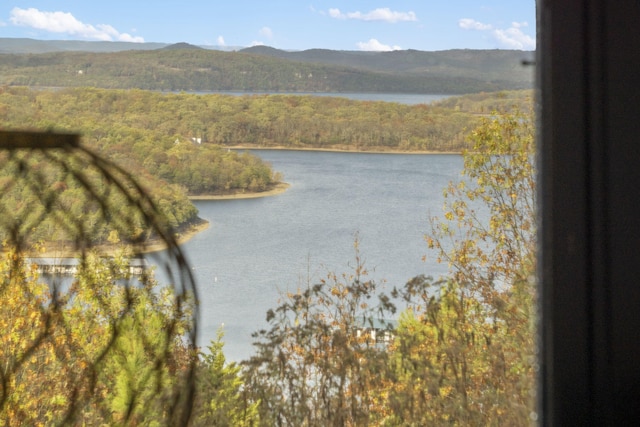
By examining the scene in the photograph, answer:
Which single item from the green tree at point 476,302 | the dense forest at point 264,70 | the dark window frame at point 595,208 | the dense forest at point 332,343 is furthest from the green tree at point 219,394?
the dark window frame at point 595,208

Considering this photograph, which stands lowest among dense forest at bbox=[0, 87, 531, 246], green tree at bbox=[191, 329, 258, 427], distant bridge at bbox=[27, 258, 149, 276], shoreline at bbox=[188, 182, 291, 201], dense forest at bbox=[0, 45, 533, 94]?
green tree at bbox=[191, 329, 258, 427]

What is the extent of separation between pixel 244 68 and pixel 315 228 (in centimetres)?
39

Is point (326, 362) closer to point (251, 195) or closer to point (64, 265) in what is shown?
point (251, 195)

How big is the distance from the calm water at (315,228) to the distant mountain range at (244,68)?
160mm

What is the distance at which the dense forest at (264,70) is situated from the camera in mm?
1359

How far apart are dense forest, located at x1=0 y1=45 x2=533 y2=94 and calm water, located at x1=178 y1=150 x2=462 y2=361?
0.52 ft

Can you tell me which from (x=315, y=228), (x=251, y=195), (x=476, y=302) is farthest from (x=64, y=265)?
(x=476, y=302)

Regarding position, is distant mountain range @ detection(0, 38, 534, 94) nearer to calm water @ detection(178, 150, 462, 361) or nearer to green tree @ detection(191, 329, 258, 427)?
calm water @ detection(178, 150, 462, 361)

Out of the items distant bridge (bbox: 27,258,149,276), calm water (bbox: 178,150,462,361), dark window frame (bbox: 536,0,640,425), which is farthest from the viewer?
calm water (bbox: 178,150,462,361)

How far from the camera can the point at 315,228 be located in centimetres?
141

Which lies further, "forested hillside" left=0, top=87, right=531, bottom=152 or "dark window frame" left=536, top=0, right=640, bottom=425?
"forested hillside" left=0, top=87, right=531, bottom=152

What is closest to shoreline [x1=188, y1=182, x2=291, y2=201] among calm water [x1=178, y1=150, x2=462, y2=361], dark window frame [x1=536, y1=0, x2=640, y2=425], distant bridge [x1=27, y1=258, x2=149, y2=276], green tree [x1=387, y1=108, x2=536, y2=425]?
calm water [x1=178, y1=150, x2=462, y2=361]

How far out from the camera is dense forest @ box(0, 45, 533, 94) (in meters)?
1.36

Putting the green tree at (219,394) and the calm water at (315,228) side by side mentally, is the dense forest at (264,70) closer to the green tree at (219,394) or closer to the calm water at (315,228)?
the calm water at (315,228)
